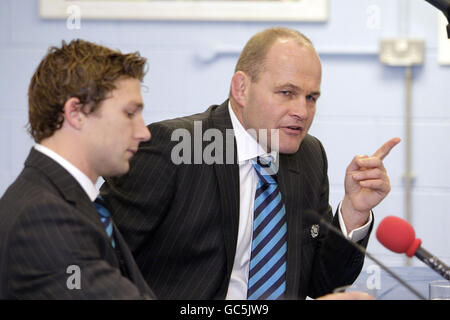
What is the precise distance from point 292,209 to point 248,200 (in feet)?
0.35

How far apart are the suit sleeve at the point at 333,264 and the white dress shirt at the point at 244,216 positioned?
0.19 ft

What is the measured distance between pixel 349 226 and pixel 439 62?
4.68 ft

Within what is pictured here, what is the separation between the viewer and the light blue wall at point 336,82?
269cm

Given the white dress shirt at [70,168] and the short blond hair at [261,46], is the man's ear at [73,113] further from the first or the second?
the short blond hair at [261,46]

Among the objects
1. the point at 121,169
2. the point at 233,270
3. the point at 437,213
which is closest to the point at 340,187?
the point at 437,213

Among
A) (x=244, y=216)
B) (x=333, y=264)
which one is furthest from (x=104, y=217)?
(x=333, y=264)

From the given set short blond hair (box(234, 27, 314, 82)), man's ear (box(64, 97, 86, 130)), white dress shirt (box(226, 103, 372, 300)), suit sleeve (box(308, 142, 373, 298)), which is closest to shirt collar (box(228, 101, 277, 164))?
white dress shirt (box(226, 103, 372, 300))

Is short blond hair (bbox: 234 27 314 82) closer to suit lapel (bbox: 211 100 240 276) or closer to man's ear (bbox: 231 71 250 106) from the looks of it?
man's ear (bbox: 231 71 250 106)

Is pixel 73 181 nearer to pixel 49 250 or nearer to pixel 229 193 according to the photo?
pixel 49 250

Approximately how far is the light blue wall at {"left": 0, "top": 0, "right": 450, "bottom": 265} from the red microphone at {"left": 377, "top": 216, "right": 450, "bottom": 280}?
1630 millimetres

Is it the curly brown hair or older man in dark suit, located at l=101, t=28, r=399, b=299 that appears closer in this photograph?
the curly brown hair

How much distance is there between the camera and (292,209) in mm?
1504

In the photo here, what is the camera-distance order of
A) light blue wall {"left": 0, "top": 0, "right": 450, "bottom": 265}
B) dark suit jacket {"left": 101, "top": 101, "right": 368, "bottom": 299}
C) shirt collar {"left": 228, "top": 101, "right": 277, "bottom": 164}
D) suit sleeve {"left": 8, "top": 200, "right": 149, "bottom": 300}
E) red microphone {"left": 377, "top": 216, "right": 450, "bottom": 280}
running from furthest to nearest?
light blue wall {"left": 0, "top": 0, "right": 450, "bottom": 265}, shirt collar {"left": 228, "top": 101, "right": 277, "bottom": 164}, dark suit jacket {"left": 101, "top": 101, "right": 368, "bottom": 299}, red microphone {"left": 377, "top": 216, "right": 450, "bottom": 280}, suit sleeve {"left": 8, "top": 200, "right": 149, "bottom": 300}

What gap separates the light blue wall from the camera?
2.69 m
